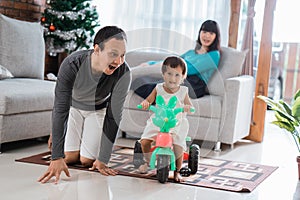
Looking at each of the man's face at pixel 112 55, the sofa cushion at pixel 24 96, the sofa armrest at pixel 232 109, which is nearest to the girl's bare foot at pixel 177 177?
the man's face at pixel 112 55

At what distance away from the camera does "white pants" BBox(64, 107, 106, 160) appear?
297 centimetres

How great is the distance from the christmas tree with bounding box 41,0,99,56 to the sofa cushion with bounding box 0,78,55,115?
116 centimetres

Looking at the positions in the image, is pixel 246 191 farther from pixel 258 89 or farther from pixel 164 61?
pixel 258 89

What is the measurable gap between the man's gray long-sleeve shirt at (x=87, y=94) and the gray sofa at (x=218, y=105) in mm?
57

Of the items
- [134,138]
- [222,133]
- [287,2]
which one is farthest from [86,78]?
[287,2]

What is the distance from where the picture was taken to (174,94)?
2.70 meters

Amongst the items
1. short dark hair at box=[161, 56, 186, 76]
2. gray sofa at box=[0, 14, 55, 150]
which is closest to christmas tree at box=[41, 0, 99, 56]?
gray sofa at box=[0, 14, 55, 150]

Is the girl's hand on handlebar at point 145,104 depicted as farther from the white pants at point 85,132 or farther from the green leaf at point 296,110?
the green leaf at point 296,110

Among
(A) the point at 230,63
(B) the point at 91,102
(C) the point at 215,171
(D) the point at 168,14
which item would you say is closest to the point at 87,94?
(B) the point at 91,102

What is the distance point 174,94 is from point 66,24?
2579mm

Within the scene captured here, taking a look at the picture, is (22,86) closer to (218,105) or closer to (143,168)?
(143,168)

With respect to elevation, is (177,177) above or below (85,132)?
below

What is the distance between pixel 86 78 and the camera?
108 inches

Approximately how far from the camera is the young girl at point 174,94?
270 cm
